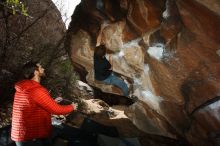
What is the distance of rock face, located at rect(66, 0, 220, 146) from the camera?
13.7 ft

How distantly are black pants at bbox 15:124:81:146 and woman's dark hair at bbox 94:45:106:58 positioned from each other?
1568 mm

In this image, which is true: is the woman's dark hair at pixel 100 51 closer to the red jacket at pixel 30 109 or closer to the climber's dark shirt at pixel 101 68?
the climber's dark shirt at pixel 101 68

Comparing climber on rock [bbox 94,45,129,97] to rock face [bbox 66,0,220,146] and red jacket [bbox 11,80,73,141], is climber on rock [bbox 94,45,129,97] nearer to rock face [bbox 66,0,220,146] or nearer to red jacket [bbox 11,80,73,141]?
rock face [bbox 66,0,220,146]

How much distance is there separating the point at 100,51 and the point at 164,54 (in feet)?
6.02

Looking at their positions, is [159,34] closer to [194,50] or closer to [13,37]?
[194,50]

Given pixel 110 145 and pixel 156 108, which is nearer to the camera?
pixel 110 145

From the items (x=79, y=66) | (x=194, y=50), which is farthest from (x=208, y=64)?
(x=79, y=66)

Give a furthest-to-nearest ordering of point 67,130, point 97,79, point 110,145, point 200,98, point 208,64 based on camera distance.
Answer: point 97,79 < point 67,130 < point 110,145 < point 200,98 < point 208,64

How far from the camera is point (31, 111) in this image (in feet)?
14.5

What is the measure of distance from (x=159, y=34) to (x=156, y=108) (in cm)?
145

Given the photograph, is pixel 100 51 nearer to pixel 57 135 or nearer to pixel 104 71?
pixel 104 71

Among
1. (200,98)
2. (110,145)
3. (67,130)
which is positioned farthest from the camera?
(67,130)

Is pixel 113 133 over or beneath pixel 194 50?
beneath

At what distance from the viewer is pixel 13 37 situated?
10586 millimetres
